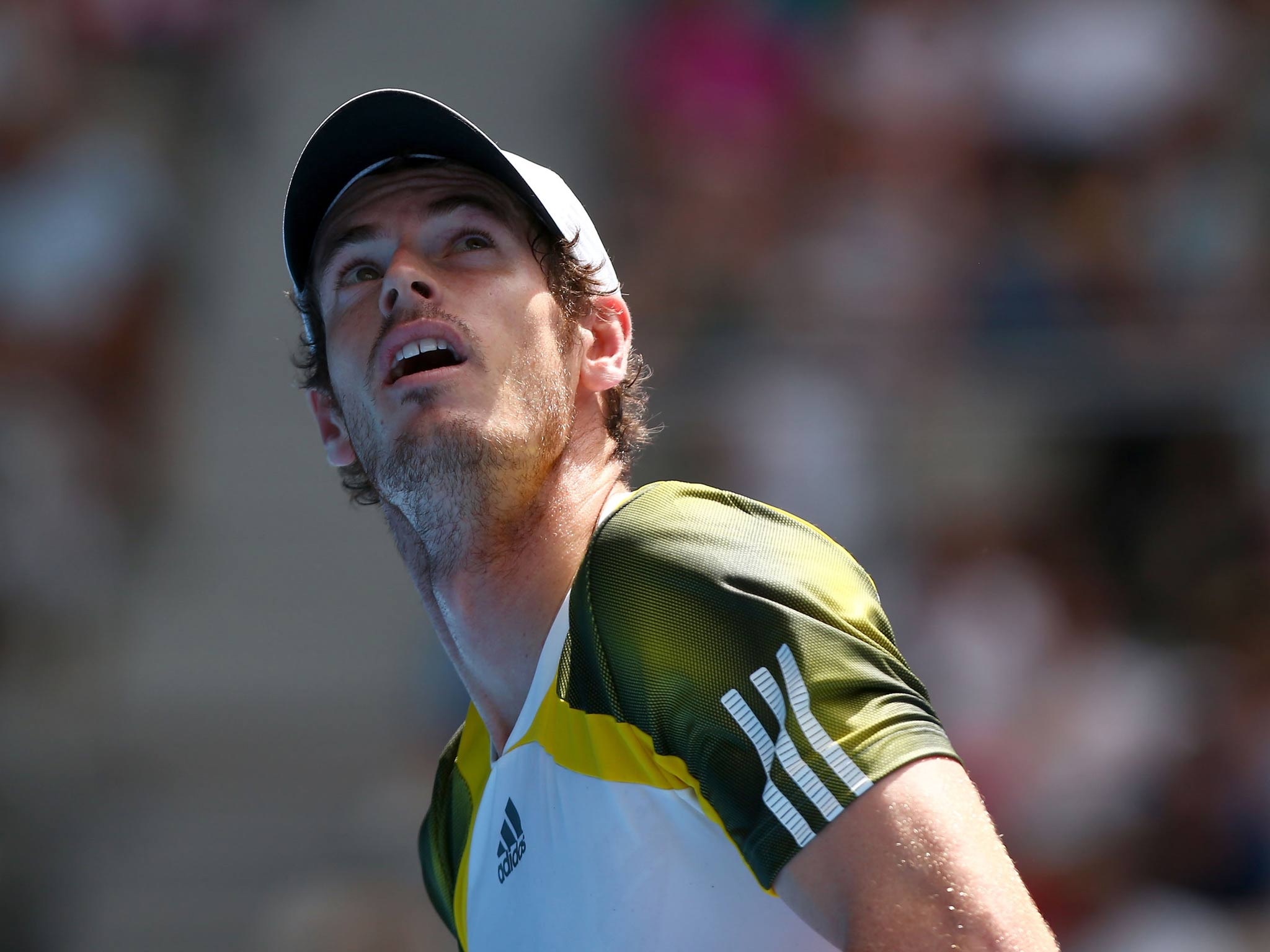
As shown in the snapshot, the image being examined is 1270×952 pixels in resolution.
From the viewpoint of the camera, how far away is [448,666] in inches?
245

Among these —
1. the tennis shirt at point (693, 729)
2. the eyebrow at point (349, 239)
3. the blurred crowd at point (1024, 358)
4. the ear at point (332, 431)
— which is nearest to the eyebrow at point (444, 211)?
the eyebrow at point (349, 239)

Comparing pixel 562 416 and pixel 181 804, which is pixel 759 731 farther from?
pixel 181 804

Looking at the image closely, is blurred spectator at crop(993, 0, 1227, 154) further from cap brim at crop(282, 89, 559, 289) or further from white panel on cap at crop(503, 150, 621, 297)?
cap brim at crop(282, 89, 559, 289)

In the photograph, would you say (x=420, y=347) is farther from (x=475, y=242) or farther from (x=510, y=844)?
(x=510, y=844)

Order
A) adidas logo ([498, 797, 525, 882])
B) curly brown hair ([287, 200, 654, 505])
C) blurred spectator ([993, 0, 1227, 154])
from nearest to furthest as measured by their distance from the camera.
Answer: adidas logo ([498, 797, 525, 882])
curly brown hair ([287, 200, 654, 505])
blurred spectator ([993, 0, 1227, 154])

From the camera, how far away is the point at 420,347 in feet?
8.71

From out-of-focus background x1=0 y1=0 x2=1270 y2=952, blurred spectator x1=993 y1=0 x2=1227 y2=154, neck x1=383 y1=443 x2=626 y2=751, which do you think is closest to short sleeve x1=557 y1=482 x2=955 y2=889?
neck x1=383 y1=443 x2=626 y2=751

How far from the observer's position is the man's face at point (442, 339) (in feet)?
8.46

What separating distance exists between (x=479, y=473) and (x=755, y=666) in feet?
2.53

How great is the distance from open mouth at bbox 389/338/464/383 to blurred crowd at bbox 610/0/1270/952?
3802 millimetres

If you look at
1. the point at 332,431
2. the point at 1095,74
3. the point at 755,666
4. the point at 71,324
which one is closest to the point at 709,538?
the point at 755,666

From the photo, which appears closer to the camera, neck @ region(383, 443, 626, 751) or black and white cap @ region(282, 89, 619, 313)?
neck @ region(383, 443, 626, 751)

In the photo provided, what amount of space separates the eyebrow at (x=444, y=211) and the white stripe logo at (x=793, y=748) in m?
1.20

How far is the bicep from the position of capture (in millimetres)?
1826
